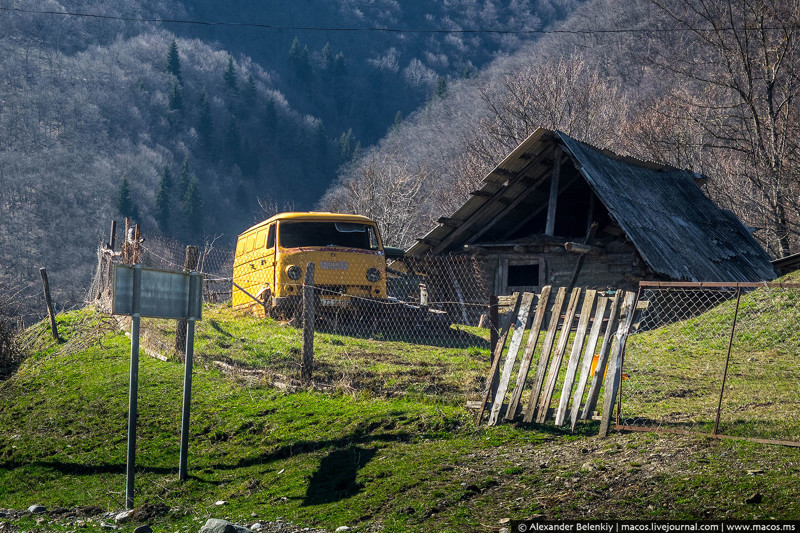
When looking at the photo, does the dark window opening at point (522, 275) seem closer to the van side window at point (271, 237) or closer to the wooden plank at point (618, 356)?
the van side window at point (271, 237)

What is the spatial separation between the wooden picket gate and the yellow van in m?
6.93

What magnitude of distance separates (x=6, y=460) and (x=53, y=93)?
78.9 meters

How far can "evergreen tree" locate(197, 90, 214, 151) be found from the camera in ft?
282

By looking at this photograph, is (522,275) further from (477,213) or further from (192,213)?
(192,213)

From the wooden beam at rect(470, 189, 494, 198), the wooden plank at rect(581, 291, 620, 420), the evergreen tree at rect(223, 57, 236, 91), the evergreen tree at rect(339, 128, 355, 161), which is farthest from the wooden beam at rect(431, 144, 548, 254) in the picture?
the evergreen tree at rect(223, 57, 236, 91)

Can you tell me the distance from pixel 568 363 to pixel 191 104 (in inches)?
3410

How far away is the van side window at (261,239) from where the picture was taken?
16.7m

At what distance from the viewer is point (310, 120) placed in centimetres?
9756

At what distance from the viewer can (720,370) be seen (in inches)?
437

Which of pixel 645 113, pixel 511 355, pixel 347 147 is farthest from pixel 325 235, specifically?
pixel 347 147

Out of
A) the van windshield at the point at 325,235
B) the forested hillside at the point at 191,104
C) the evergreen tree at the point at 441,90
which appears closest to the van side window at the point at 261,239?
the van windshield at the point at 325,235

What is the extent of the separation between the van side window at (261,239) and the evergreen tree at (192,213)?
55255 mm

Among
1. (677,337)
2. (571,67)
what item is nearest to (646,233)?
(677,337)

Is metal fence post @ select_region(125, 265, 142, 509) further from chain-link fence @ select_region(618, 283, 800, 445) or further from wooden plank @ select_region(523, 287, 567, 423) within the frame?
chain-link fence @ select_region(618, 283, 800, 445)
